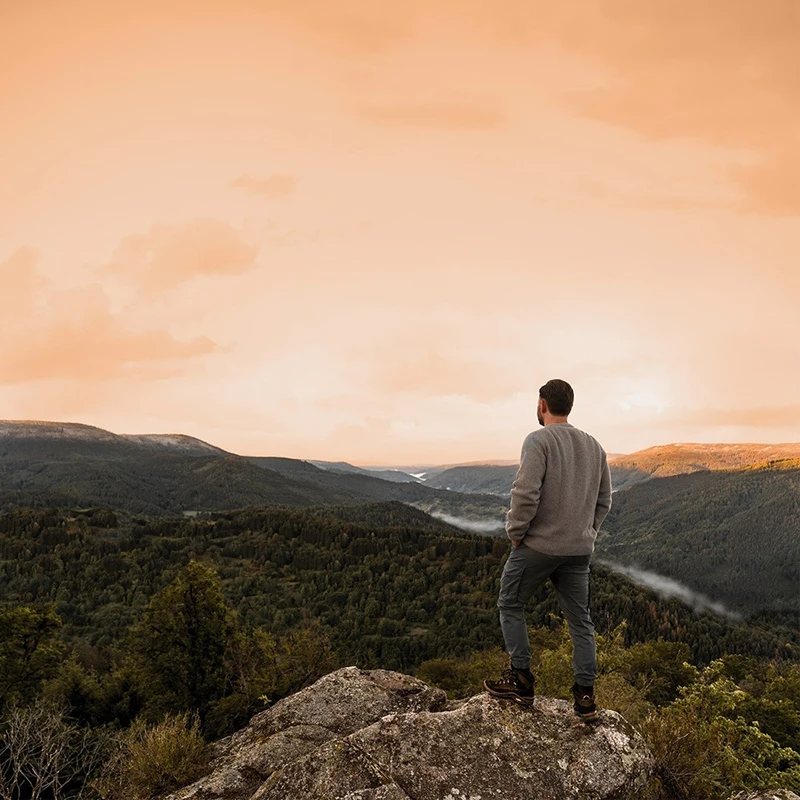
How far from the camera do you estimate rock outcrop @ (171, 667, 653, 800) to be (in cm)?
681

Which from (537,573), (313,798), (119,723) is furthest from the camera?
(119,723)

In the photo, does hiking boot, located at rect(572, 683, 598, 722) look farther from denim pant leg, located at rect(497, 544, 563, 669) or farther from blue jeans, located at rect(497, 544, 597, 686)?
denim pant leg, located at rect(497, 544, 563, 669)

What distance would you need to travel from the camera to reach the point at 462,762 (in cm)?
715

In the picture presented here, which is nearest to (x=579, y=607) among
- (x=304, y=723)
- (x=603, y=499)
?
(x=603, y=499)

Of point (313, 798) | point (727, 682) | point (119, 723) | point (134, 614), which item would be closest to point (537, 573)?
point (313, 798)

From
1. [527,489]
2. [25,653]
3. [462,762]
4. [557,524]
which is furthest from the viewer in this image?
[25,653]

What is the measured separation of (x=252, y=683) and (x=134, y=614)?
134838 mm

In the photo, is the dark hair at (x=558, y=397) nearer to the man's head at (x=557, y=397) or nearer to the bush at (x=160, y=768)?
the man's head at (x=557, y=397)

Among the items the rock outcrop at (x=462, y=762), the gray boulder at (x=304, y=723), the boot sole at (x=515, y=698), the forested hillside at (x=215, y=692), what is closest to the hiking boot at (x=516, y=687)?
the boot sole at (x=515, y=698)

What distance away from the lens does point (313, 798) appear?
660 centimetres

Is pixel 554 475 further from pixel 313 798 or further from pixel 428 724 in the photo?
pixel 313 798

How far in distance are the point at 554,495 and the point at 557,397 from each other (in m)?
1.55

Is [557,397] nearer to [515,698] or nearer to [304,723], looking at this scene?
[515,698]

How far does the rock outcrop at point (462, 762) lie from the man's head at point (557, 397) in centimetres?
512
